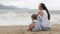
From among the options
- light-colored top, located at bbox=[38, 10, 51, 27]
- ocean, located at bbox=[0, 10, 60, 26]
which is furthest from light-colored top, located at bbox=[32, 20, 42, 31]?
ocean, located at bbox=[0, 10, 60, 26]

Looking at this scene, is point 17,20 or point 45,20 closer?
point 45,20

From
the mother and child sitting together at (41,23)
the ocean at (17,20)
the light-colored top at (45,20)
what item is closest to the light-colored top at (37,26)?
the mother and child sitting together at (41,23)

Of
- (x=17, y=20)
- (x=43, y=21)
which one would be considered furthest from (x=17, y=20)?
(x=43, y=21)

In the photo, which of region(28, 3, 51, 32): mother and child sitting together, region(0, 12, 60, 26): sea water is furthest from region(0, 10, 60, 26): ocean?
region(28, 3, 51, 32): mother and child sitting together

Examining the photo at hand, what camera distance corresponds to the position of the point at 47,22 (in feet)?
20.1

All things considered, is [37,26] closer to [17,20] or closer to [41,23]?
[41,23]

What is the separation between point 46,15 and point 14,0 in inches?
739

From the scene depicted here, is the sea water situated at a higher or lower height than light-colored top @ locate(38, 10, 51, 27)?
lower

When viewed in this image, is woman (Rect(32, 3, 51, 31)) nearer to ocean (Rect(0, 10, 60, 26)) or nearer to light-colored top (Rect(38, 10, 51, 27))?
light-colored top (Rect(38, 10, 51, 27))

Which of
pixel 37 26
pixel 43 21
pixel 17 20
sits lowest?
pixel 17 20

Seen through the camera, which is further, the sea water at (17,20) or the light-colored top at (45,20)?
the sea water at (17,20)

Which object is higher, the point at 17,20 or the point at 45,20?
the point at 45,20

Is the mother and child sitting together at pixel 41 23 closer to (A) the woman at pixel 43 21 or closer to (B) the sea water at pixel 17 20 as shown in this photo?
(A) the woman at pixel 43 21

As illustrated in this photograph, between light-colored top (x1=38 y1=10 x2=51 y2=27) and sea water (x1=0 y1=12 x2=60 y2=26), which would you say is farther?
sea water (x1=0 y1=12 x2=60 y2=26)
